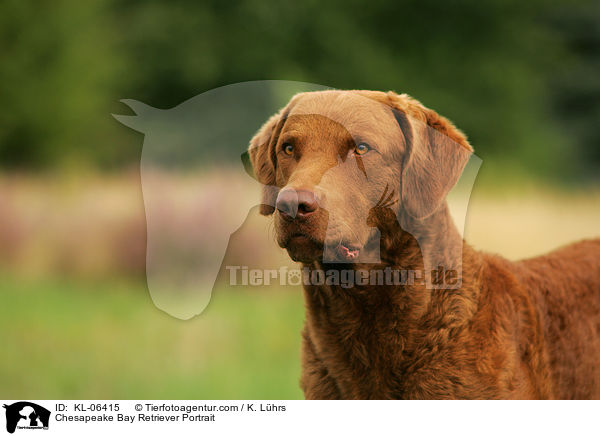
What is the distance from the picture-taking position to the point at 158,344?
348cm

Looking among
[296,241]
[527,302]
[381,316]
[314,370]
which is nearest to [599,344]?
[527,302]

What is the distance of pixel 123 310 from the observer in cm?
366

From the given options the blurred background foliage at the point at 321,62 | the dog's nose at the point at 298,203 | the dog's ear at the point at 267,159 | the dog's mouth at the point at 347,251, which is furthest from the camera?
the blurred background foliage at the point at 321,62

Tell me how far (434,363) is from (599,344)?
97 cm

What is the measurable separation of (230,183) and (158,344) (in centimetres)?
106

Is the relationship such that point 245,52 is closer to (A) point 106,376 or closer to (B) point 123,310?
(B) point 123,310

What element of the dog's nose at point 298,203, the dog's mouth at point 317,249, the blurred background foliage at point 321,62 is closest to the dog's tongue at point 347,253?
the dog's mouth at point 317,249

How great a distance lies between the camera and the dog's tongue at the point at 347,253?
215 centimetres

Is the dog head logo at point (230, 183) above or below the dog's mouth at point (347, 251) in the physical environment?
above

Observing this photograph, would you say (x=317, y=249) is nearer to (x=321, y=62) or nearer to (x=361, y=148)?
(x=361, y=148)

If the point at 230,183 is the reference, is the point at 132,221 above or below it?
above
